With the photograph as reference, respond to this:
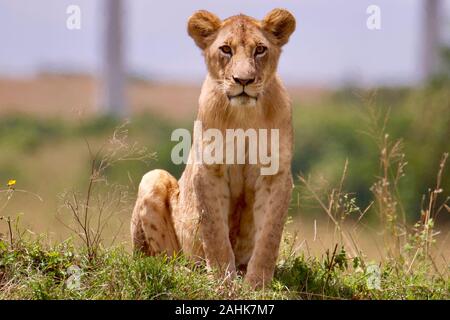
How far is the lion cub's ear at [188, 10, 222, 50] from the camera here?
18.6ft

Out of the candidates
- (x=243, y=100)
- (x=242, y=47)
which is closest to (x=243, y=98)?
(x=243, y=100)

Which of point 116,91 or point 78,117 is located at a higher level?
point 78,117

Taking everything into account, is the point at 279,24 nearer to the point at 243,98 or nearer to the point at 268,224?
the point at 243,98

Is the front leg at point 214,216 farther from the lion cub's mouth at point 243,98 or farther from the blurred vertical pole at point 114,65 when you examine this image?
the blurred vertical pole at point 114,65

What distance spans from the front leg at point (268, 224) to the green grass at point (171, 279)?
89 mm

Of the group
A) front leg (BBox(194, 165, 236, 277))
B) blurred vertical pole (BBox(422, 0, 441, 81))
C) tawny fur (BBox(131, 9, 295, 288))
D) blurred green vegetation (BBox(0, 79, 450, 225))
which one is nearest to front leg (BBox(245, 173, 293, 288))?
tawny fur (BBox(131, 9, 295, 288))

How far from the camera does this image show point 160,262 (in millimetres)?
5219

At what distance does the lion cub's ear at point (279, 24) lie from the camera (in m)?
5.62

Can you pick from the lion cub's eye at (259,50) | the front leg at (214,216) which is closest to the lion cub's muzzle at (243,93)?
the lion cub's eye at (259,50)

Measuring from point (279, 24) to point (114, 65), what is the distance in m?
14.6

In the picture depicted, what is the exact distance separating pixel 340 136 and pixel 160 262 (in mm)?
14789
